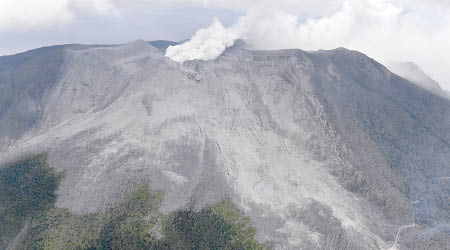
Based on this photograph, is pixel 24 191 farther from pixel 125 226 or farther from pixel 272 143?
pixel 272 143

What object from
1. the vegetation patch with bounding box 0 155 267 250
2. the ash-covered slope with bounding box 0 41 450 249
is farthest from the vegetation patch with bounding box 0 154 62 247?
the ash-covered slope with bounding box 0 41 450 249

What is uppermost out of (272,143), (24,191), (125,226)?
(272,143)

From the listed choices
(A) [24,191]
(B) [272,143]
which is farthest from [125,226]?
(B) [272,143]

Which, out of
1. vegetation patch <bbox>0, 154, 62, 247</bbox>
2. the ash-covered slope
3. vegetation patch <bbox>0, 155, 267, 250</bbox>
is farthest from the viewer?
the ash-covered slope

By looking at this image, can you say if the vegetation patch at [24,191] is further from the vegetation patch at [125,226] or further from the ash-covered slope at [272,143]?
the ash-covered slope at [272,143]

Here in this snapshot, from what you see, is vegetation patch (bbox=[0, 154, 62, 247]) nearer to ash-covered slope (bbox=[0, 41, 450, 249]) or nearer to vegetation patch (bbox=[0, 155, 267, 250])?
vegetation patch (bbox=[0, 155, 267, 250])

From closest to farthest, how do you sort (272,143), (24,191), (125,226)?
(125,226), (24,191), (272,143)

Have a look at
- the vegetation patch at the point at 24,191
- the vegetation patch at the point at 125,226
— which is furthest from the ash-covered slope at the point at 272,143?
the vegetation patch at the point at 24,191

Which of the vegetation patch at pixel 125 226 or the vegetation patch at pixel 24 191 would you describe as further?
the vegetation patch at pixel 24 191

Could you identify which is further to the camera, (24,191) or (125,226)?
(24,191)
